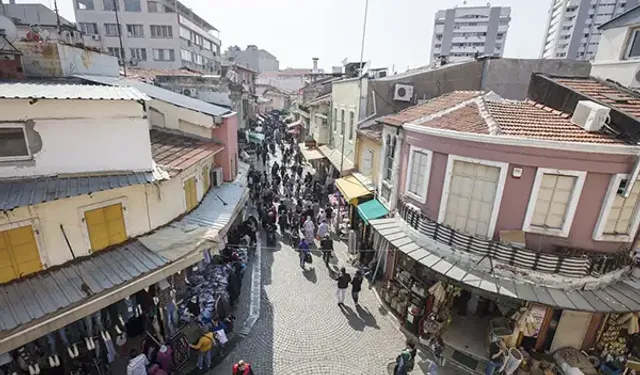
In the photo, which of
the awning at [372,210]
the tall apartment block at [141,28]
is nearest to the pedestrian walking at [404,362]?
the awning at [372,210]

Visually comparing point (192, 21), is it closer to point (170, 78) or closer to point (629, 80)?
point (170, 78)

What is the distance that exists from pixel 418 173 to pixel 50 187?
1094 centimetres

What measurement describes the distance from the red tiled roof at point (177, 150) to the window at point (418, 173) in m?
8.06

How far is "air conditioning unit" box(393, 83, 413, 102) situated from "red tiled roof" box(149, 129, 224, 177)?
32.1 feet

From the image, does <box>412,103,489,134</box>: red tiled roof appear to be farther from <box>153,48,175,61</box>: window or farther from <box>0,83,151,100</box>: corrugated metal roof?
<box>153,48,175,61</box>: window

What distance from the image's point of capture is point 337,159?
2252cm

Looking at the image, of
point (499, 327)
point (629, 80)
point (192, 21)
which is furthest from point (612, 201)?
point (192, 21)

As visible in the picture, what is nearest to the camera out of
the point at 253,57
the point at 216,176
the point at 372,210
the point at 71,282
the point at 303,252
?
the point at 71,282

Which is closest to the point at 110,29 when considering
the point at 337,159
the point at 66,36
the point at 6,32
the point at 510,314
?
the point at 66,36

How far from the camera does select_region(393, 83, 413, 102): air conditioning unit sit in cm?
1767

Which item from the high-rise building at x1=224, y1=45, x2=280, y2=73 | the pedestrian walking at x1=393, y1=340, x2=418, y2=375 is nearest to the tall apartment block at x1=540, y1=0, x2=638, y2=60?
the high-rise building at x1=224, y1=45, x2=280, y2=73

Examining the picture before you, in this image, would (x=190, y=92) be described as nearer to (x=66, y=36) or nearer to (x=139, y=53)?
(x=66, y=36)

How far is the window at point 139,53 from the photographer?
135 feet

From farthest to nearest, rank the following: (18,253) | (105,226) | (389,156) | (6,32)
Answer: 1. (389,156)
2. (6,32)
3. (105,226)
4. (18,253)
